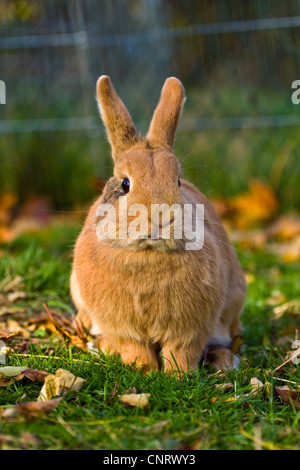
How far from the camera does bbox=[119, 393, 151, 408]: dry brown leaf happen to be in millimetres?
2514

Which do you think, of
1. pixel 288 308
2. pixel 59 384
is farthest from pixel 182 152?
pixel 59 384

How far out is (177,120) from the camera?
3295 mm

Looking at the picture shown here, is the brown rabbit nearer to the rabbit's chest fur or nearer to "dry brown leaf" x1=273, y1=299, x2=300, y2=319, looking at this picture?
the rabbit's chest fur

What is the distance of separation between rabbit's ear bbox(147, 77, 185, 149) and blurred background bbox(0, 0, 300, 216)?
3672 millimetres

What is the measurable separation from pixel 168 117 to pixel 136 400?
4.91 ft

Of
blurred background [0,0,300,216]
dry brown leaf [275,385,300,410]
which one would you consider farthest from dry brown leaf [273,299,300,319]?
blurred background [0,0,300,216]

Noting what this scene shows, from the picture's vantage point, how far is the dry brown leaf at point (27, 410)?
2.33m

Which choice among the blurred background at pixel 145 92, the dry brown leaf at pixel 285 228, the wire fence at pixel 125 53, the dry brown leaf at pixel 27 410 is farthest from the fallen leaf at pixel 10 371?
the wire fence at pixel 125 53

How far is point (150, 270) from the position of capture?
2848 millimetres

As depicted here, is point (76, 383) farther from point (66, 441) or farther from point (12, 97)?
point (12, 97)

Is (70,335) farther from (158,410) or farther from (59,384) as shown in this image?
(158,410)

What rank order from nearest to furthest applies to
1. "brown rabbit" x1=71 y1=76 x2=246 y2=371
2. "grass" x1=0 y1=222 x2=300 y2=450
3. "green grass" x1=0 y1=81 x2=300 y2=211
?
1. "grass" x1=0 y1=222 x2=300 y2=450
2. "brown rabbit" x1=71 y1=76 x2=246 y2=371
3. "green grass" x1=0 y1=81 x2=300 y2=211

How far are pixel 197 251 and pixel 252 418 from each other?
0.86m
